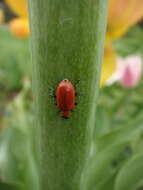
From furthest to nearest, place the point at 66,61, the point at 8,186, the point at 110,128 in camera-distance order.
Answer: the point at 110,128 → the point at 8,186 → the point at 66,61

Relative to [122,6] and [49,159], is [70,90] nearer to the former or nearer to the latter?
[49,159]

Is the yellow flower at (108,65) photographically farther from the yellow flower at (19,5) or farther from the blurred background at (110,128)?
the yellow flower at (19,5)

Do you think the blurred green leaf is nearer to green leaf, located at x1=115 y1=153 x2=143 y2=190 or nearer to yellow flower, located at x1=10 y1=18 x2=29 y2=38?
green leaf, located at x1=115 y1=153 x2=143 y2=190

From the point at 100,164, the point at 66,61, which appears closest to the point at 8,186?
the point at 100,164

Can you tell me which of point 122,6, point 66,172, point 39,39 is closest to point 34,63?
point 39,39

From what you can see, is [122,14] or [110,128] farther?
[110,128]

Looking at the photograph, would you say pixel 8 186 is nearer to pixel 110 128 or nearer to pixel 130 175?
pixel 130 175
